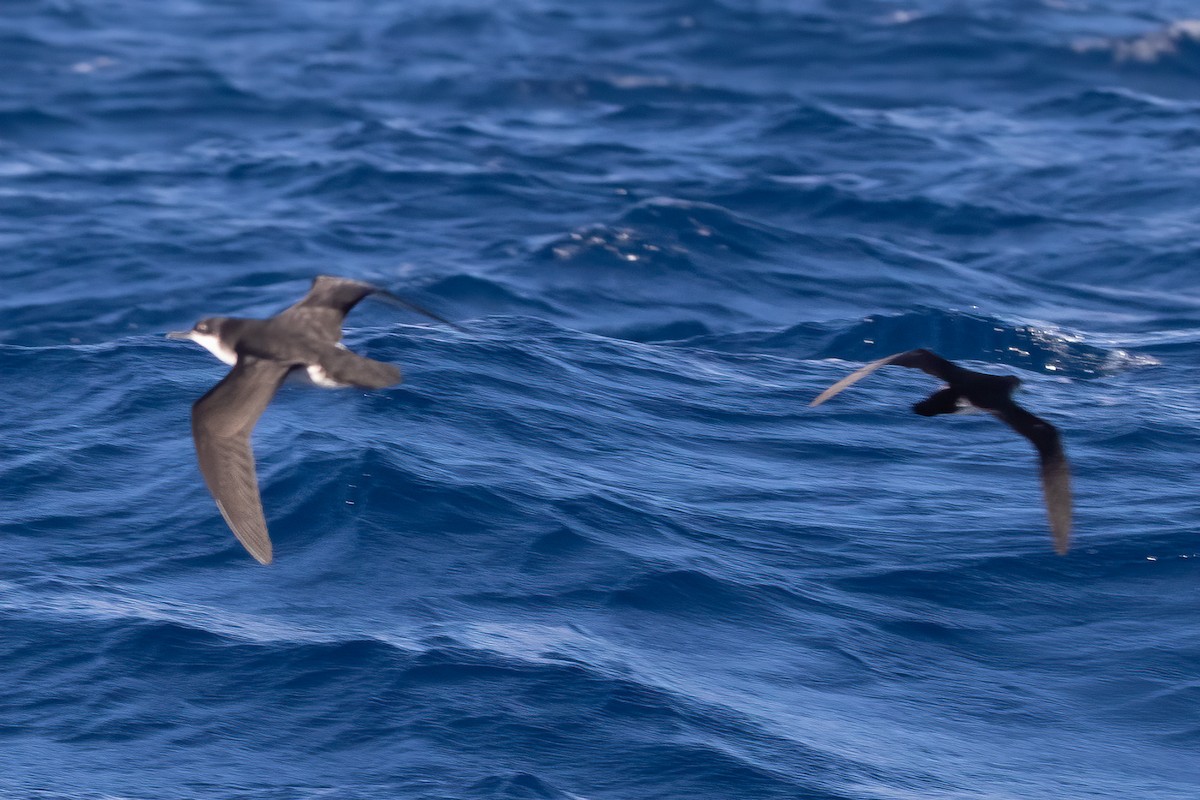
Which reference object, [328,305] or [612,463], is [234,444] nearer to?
[328,305]

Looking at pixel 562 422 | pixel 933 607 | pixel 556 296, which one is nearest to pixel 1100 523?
pixel 933 607

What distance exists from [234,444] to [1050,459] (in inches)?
168

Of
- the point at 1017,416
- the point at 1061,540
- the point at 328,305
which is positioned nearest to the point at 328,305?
the point at 328,305

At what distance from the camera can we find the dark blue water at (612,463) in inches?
322

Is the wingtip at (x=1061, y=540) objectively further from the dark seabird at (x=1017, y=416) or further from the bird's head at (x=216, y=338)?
the bird's head at (x=216, y=338)

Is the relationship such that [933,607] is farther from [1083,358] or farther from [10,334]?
[10,334]

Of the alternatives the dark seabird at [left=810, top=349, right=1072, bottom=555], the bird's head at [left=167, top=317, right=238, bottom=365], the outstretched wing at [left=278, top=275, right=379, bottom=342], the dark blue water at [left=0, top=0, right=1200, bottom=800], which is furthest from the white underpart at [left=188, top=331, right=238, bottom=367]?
the dark seabird at [left=810, top=349, right=1072, bottom=555]

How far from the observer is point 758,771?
7887 millimetres

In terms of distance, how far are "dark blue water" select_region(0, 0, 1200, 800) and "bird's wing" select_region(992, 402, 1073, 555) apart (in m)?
0.89

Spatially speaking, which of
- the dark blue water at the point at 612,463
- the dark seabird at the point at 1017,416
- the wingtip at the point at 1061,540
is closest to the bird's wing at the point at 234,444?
the dark blue water at the point at 612,463

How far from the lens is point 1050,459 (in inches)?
350

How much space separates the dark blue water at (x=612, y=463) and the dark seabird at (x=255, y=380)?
1.15 m

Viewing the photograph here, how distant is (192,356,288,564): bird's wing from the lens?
25.6 feet

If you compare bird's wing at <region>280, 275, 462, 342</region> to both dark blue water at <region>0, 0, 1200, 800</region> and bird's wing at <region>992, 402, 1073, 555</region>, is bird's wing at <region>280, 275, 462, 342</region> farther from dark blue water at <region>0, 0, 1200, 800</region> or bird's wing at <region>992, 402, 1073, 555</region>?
bird's wing at <region>992, 402, 1073, 555</region>
